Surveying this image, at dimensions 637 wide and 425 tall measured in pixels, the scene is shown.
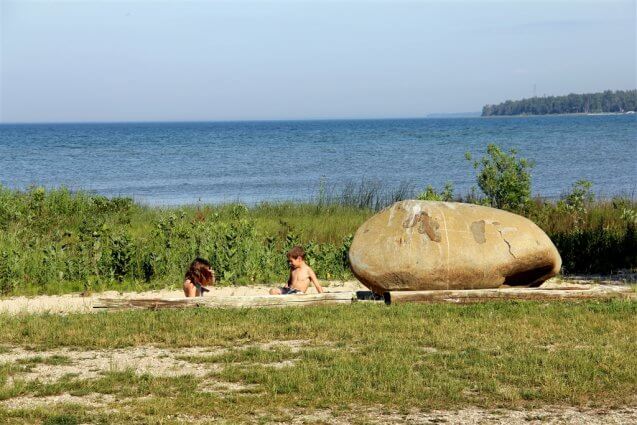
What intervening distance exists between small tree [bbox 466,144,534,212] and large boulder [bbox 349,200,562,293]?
23.8 feet

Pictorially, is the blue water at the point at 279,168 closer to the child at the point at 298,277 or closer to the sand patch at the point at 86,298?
the sand patch at the point at 86,298

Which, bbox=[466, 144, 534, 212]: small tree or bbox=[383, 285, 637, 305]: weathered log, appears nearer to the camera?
bbox=[383, 285, 637, 305]: weathered log

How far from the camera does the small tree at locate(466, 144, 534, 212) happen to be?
20.3 m

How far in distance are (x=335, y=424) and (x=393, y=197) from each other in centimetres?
1890

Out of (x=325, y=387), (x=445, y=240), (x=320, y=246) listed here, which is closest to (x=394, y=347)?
(x=325, y=387)

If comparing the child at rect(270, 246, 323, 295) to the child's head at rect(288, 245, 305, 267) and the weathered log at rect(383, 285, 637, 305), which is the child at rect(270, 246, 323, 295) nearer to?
the child's head at rect(288, 245, 305, 267)

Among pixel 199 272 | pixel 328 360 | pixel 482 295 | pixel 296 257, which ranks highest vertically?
pixel 296 257

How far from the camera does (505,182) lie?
66.8 feet

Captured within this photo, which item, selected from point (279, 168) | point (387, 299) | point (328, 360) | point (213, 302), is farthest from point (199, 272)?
point (279, 168)

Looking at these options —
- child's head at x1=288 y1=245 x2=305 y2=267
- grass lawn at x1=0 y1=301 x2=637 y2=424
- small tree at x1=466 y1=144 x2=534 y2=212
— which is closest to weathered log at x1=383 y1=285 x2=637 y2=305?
grass lawn at x1=0 y1=301 x2=637 y2=424

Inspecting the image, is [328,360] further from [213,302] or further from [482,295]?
[482,295]

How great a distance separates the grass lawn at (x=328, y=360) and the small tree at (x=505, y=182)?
27.0ft

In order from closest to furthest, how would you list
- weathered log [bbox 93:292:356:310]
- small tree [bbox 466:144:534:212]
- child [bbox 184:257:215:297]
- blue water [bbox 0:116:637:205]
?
weathered log [bbox 93:292:356:310] → child [bbox 184:257:215:297] → small tree [bbox 466:144:534:212] → blue water [bbox 0:116:637:205]

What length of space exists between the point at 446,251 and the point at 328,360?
3933mm
